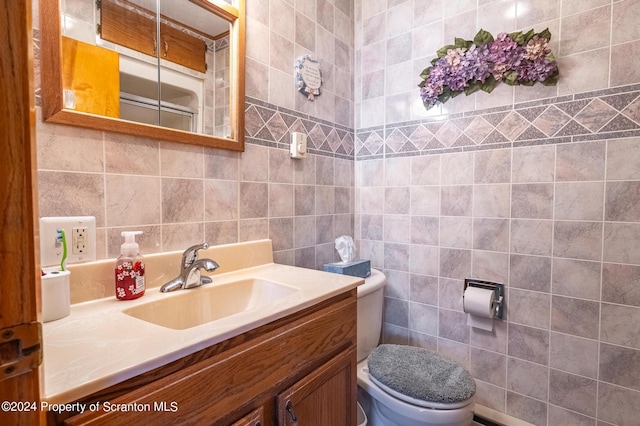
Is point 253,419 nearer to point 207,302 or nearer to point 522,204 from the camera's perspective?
point 207,302

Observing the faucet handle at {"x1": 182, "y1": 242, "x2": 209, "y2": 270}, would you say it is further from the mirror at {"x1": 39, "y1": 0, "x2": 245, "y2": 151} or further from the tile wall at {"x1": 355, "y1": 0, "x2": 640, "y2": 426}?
the tile wall at {"x1": 355, "y1": 0, "x2": 640, "y2": 426}

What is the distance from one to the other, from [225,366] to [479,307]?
3.75 feet

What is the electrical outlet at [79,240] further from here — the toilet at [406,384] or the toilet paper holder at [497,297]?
the toilet paper holder at [497,297]

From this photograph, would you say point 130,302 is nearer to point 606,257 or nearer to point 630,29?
point 606,257

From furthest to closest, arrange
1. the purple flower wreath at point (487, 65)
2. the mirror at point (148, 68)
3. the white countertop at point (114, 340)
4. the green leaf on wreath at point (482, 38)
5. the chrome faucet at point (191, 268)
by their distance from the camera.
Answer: the green leaf on wreath at point (482, 38) → the purple flower wreath at point (487, 65) → the chrome faucet at point (191, 268) → the mirror at point (148, 68) → the white countertop at point (114, 340)

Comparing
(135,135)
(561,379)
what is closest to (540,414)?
(561,379)

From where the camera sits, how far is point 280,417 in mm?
711

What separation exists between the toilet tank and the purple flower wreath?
92 cm

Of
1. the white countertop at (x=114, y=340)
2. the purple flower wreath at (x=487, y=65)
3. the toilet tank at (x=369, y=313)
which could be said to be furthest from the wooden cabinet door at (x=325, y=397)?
Answer: the purple flower wreath at (x=487, y=65)

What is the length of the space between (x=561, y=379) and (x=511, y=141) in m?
0.99

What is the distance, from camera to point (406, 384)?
1098 mm

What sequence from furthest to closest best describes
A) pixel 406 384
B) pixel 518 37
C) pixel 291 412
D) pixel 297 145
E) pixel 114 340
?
pixel 297 145 → pixel 518 37 → pixel 406 384 → pixel 291 412 → pixel 114 340

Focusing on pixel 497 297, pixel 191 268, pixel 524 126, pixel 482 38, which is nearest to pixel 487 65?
pixel 482 38

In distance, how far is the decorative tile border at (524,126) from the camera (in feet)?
3.67
